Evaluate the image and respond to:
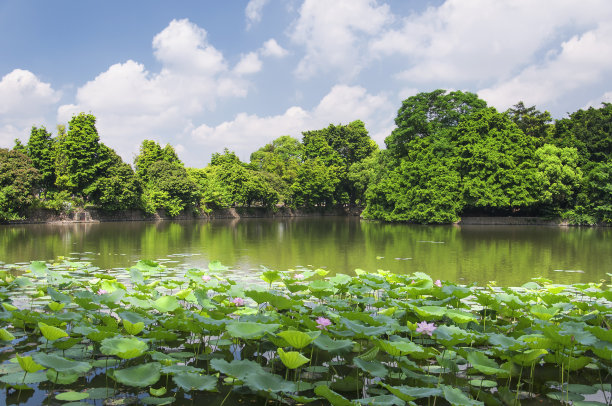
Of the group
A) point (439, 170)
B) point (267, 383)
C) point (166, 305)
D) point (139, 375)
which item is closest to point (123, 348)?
point (139, 375)

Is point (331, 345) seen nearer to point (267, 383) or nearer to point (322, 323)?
point (322, 323)

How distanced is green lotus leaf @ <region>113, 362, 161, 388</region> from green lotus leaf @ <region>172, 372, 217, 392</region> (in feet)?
0.61

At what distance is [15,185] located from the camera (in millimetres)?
29734

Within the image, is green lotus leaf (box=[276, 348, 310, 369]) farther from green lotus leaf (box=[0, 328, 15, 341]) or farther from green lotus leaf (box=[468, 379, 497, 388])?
green lotus leaf (box=[0, 328, 15, 341])

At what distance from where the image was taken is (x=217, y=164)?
5472 cm

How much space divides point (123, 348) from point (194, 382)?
62 centimetres

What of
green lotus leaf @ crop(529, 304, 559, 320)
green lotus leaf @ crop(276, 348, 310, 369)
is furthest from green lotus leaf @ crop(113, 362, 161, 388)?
green lotus leaf @ crop(529, 304, 559, 320)

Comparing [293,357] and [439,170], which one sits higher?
[439,170]

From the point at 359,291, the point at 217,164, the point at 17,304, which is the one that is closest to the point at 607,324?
the point at 359,291

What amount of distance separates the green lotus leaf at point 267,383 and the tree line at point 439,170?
33.0 meters

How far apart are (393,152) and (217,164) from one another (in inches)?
943

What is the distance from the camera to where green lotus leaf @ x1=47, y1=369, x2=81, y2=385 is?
272 cm

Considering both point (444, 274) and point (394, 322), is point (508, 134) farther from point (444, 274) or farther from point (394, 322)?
point (394, 322)

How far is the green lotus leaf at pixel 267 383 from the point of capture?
2.41m
